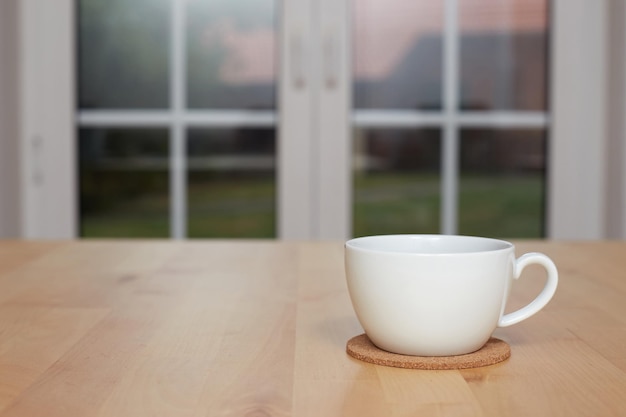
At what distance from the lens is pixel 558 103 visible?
2.37 meters

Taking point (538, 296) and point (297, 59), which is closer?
point (538, 296)

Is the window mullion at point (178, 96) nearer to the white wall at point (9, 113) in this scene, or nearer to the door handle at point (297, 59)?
the door handle at point (297, 59)

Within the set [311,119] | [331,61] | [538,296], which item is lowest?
[538,296]

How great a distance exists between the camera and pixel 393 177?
2402mm

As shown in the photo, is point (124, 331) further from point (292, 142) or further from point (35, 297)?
point (292, 142)

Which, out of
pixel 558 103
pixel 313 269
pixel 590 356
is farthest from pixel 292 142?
pixel 590 356

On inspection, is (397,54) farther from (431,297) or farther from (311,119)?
(431,297)

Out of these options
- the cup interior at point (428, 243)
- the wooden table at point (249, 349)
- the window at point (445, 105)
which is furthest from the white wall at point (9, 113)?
the cup interior at point (428, 243)

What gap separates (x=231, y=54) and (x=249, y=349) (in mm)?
2012

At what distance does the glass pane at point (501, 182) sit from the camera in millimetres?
2408

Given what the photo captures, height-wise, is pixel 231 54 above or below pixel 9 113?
above

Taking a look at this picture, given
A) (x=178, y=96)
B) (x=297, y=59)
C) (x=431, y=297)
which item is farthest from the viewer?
(x=178, y=96)

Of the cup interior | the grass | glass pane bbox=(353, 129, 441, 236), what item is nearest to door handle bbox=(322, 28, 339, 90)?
glass pane bbox=(353, 129, 441, 236)

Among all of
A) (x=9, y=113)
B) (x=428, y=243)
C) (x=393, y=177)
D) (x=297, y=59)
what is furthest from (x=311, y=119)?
(x=428, y=243)
